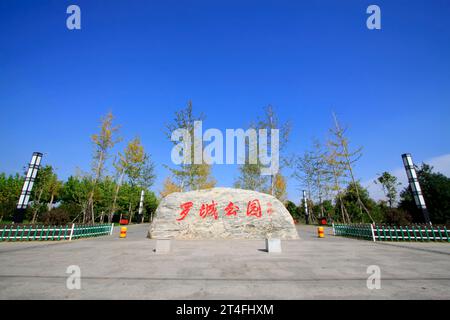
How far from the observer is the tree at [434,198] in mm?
21859

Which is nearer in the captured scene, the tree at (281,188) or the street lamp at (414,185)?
the street lamp at (414,185)

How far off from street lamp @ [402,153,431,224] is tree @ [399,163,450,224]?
8.72 m

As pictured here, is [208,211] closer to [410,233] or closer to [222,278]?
[222,278]

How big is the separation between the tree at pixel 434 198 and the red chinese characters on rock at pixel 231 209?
65.2 feet

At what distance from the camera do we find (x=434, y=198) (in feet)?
74.2

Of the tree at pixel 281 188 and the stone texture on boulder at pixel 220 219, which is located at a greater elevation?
the tree at pixel 281 188

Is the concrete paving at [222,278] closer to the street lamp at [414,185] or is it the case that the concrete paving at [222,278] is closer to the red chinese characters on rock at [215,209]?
the red chinese characters on rock at [215,209]

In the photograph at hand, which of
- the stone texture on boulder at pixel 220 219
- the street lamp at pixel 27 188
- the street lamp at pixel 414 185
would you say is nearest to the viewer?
the stone texture on boulder at pixel 220 219

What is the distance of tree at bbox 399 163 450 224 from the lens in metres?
21.9

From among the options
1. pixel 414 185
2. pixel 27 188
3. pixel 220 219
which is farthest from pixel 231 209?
pixel 27 188

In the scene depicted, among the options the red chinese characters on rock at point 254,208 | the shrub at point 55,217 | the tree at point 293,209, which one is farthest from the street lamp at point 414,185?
the tree at point 293,209

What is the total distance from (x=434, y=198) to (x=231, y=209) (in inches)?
929
